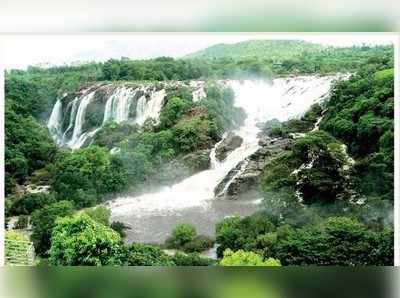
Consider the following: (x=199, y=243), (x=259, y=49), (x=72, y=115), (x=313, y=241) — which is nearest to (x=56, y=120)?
(x=72, y=115)

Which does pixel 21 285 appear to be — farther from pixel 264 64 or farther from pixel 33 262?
pixel 264 64

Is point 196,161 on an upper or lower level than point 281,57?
lower

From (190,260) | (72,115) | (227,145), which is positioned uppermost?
(72,115)

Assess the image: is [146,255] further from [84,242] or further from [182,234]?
[84,242]

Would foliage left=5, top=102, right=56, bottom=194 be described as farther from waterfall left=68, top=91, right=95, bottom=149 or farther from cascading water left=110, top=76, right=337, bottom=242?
cascading water left=110, top=76, right=337, bottom=242

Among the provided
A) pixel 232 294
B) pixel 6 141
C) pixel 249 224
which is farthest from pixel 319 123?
pixel 6 141

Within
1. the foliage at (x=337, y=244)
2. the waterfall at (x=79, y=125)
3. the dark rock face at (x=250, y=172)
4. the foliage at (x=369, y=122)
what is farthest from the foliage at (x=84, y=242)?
the foliage at (x=369, y=122)

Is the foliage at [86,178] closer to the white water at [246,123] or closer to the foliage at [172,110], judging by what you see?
the white water at [246,123]

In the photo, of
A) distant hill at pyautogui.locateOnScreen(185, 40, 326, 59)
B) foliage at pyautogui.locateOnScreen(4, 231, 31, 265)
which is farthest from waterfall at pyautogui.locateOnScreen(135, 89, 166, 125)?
foliage at pyautogui.locateOnScreen(4, 231, 31, 265)
